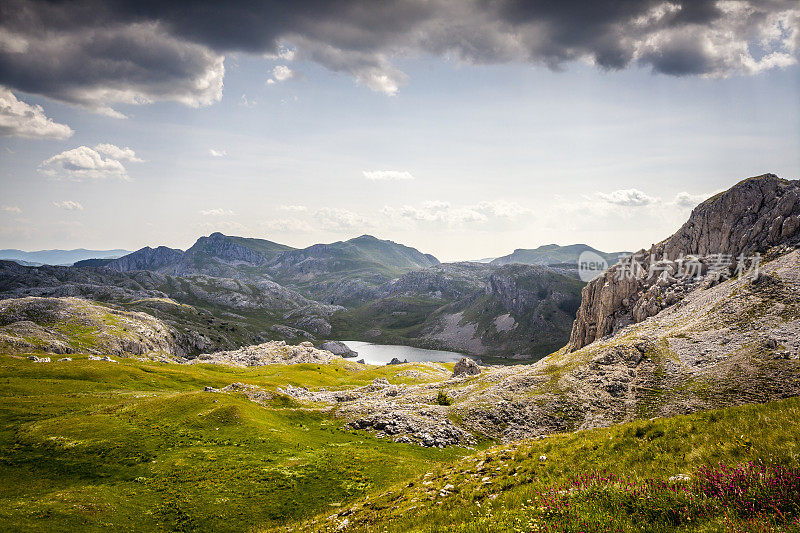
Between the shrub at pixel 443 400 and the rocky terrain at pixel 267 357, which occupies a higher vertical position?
the shrub at pixel 443 400

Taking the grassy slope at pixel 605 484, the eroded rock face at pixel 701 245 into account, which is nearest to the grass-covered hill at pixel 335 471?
the grassy slope at pixel 605 484

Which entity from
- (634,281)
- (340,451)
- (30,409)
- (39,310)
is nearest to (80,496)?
(340,451)

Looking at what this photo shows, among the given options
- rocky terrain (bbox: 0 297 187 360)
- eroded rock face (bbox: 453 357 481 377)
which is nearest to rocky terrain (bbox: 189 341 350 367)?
rocky terrain (bbox: 0 297 187 360)

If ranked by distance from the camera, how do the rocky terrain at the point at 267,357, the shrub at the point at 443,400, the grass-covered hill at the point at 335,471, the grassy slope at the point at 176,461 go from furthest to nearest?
the rocky terrain at the point at 267,357, the shrub at the point at 443,400, the grassy slope at the point at 176,461, the grass-covered hill at the point at 335,471

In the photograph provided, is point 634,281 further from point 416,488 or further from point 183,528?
point 183,528

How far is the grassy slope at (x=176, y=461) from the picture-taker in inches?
1128

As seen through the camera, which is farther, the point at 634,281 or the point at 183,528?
the point at 634,281

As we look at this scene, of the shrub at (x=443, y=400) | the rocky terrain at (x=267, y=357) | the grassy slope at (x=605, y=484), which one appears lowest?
the rocky terrain at (x=267, y=357)

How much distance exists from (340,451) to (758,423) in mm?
38824

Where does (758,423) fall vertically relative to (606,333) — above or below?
above

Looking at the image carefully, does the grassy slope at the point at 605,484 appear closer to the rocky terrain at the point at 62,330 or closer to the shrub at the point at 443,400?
the shrub at the point at 443,400

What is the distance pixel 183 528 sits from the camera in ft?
90.6

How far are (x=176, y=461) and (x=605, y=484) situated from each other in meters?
41.7

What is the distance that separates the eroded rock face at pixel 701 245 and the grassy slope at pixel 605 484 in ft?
320
